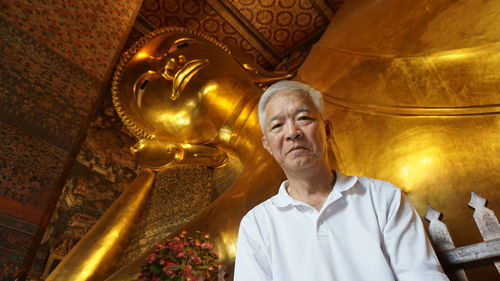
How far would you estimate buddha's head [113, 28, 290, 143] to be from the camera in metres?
2.35

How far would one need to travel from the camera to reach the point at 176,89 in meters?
2.33

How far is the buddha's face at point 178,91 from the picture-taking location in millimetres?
2352

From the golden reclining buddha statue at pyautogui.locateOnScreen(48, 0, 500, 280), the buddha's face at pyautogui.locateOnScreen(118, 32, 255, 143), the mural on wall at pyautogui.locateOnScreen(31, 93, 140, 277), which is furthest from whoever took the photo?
the mural on wall at pyautogui.locateOnScreen(31, 93, 140, 277)

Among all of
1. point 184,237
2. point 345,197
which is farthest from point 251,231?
point 184,237

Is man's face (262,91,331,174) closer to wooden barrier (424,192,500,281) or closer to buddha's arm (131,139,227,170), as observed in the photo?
wooden barrier (424,192,500,281)

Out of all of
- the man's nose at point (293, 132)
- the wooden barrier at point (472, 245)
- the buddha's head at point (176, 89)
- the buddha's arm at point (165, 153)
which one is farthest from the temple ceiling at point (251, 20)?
the wooden barrier at point (472, 245)

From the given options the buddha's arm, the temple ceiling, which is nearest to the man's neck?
the buddha's arm

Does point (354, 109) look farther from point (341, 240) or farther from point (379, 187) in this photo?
point (341, 240)

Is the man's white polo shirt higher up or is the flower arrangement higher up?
the flower arrangement

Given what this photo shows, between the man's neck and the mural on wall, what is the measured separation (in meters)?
2.67

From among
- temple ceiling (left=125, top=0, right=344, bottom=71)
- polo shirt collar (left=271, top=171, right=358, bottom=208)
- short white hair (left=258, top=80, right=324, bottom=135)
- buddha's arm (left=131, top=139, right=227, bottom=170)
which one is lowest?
polo shirt collar (left=271, top=171, right=358, bottom=208)

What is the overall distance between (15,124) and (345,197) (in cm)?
177

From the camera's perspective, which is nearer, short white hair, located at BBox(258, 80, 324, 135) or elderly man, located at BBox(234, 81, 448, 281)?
elderly man, located at BBox(234, 81, 448, 281)

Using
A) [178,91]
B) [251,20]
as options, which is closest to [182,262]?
[178,91]
